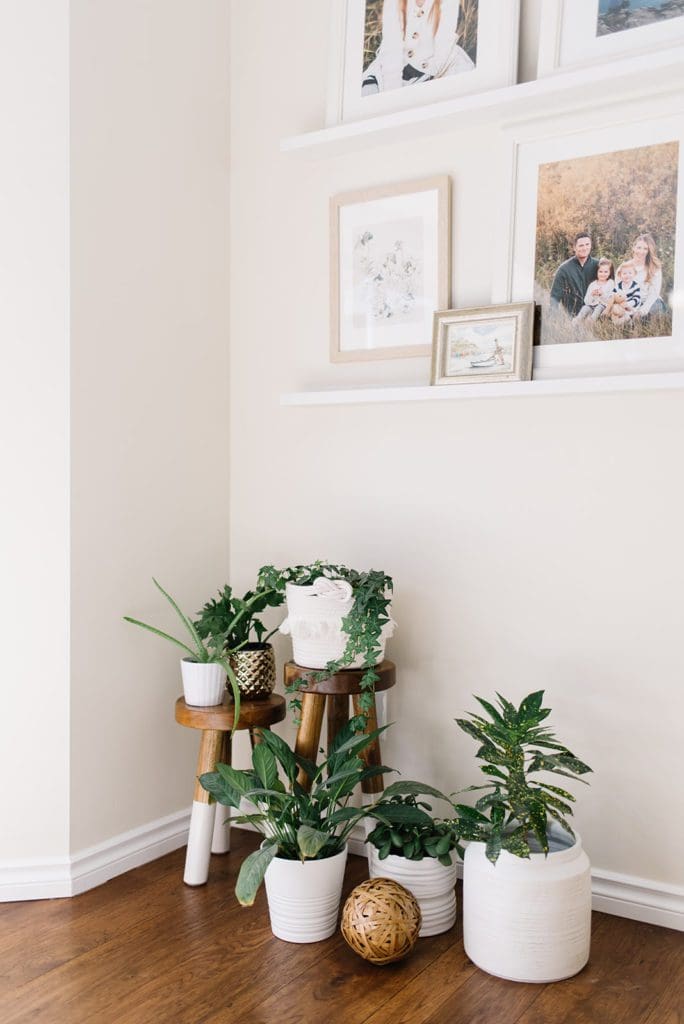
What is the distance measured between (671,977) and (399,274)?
1710 millimetres

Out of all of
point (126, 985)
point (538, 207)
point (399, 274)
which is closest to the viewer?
→ point (126, 985)

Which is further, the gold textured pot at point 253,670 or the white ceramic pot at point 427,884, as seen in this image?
the gold textured pot at point 253,670

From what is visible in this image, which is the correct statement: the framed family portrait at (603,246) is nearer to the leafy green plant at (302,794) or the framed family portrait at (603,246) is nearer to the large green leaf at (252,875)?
the leafy green plant at (302,794)

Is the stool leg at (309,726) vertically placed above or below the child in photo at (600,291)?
below

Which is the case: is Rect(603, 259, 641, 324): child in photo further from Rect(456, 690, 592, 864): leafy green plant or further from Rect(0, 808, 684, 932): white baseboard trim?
Rect(0, 808, 684, 932): white baseboard trim

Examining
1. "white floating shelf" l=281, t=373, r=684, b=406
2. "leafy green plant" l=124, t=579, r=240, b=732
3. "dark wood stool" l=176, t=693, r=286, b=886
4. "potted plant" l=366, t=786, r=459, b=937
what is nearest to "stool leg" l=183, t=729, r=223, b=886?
"dark wood stool" l=176, t=693, r=286, b=886

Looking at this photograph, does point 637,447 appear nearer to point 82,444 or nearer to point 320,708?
point 320,708

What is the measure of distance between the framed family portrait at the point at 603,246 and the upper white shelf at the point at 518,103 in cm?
6

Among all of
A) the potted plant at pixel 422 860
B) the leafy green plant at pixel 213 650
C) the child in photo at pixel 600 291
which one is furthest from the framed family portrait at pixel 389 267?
the potted plant at pixel 422 860

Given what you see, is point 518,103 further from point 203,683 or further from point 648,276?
point 203,683

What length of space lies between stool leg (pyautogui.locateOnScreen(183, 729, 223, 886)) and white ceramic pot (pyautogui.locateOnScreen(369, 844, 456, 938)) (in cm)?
47

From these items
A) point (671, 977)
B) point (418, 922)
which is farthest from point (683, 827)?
point (418, 922)

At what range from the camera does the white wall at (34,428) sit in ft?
7.25

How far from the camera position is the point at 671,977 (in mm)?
1898
